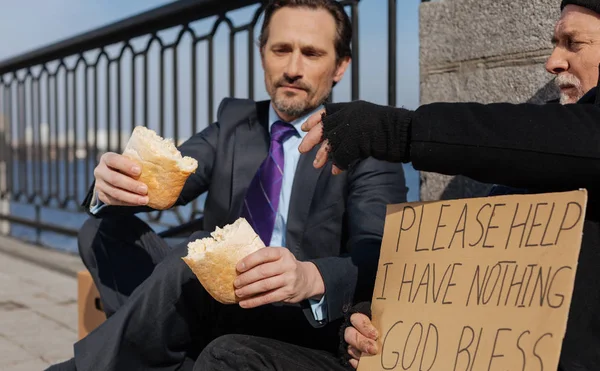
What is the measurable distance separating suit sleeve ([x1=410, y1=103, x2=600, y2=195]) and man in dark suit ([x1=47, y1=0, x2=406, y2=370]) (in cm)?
52

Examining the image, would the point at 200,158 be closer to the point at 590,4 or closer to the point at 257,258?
the point at 257,258

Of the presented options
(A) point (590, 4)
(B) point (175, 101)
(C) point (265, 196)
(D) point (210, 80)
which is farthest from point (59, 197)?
(A) point (590, 4)

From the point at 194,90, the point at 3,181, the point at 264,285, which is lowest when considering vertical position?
the point at 3,181

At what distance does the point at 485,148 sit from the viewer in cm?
154

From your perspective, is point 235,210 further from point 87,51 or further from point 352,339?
point 87,51

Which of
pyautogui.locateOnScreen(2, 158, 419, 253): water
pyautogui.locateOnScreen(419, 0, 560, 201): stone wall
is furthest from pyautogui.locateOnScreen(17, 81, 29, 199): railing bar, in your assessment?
pyautogui.locateOnScreen(419, 0, 560, 201): stone wall

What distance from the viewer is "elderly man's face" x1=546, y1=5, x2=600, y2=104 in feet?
5.78

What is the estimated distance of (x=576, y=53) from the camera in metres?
1.80

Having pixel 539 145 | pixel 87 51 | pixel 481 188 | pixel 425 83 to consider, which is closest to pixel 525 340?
pixel 539 145

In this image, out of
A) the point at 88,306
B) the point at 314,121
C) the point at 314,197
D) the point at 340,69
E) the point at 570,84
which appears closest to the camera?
the point at 314,121

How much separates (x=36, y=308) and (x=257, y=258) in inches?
123

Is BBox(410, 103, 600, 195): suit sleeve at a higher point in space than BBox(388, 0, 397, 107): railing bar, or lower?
lower

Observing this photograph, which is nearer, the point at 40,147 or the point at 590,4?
the point at 590,4

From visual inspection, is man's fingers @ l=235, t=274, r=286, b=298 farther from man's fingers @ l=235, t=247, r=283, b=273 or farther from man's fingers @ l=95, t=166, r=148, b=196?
man's fingers @ l=95, t=166, r=148, b=196
